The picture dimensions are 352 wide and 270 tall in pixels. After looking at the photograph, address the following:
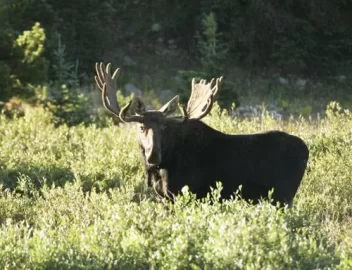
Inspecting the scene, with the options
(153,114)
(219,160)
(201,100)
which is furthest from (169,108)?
(219,160)

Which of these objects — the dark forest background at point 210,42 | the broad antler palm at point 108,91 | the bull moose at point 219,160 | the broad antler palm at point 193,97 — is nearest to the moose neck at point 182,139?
the bull moose at point 219,160

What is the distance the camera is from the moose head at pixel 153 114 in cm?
736

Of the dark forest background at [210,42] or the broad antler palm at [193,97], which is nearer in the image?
the broad antler palm at [193,97]

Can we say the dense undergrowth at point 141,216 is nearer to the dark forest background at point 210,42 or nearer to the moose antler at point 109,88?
the moose antler at point 109,88

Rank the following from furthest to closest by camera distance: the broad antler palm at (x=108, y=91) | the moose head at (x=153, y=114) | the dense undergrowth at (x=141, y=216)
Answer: the broad antler palm at (x=108, y=91) → the moose head at (x=153, y=114) → the dense undergrowth at (x=141, y=216)

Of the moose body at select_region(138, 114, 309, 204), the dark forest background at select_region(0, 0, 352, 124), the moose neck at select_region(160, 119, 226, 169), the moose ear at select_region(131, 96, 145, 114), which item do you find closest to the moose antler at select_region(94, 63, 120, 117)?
the moose ear at select_region(131, 96, 145, 114)

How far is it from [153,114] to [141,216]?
1527 mm

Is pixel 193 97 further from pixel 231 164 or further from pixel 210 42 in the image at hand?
pixel 210 42

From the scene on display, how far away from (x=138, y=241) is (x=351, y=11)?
21491 mm

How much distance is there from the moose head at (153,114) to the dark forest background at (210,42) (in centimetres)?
1202

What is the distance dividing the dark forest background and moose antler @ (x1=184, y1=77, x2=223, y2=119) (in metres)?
12.1

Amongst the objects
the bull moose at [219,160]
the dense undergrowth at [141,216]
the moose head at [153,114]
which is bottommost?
the dense undergrowth at [141,216]

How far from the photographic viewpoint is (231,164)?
7723 millimetres

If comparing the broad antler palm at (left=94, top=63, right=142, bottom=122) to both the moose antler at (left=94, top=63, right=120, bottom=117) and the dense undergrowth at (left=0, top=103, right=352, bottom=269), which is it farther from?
the dense undergrowth at (left=0, top=103, right=352, bottom=269)
